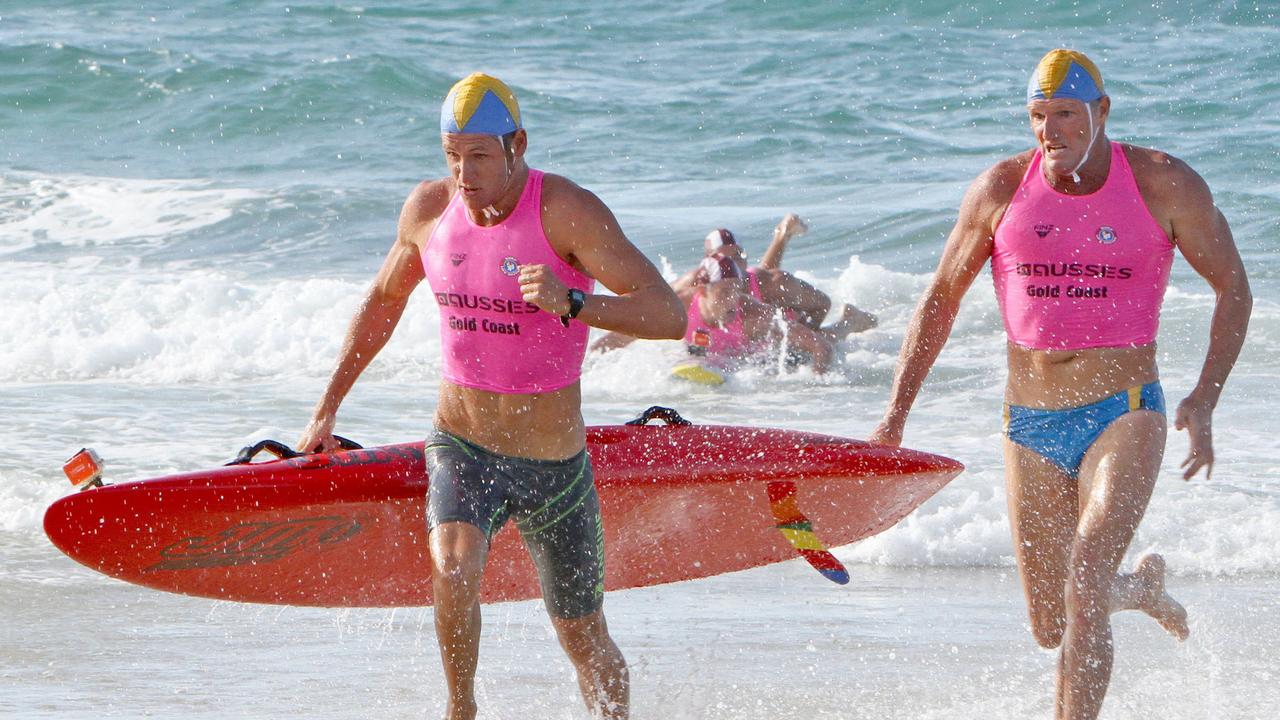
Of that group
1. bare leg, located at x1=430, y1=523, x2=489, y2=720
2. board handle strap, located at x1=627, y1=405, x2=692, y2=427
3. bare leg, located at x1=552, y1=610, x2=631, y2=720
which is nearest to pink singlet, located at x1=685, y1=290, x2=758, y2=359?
board handle strap, located at x1=627, y1=405, x2=692, y2=427

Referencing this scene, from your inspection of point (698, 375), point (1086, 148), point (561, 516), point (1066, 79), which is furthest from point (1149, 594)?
point (698, 375)

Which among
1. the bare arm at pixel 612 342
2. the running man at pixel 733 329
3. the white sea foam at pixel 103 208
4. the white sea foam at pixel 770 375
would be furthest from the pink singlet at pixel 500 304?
the white sea foam at pixel 103 208

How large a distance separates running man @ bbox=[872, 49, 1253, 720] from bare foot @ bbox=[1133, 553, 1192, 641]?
4.1 inches

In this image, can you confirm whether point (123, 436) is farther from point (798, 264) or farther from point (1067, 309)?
point (798, 264)

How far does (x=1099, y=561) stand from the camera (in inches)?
162

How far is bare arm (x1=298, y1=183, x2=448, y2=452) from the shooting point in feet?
14.6

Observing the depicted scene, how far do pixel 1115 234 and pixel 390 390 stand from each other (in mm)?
7363

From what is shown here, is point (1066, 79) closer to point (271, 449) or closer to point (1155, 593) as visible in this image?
point (1155, 593)

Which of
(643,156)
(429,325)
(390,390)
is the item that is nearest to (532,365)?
(390,390)

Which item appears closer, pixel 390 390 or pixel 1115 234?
pixel 1115 234

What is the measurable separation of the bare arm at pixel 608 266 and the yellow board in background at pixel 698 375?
294 inches

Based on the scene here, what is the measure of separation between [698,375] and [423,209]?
7.32 m

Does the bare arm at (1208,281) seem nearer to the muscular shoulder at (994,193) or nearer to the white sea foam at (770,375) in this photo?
the muscular shoulder at (994,193)

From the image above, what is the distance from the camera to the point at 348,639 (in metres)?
5.82
